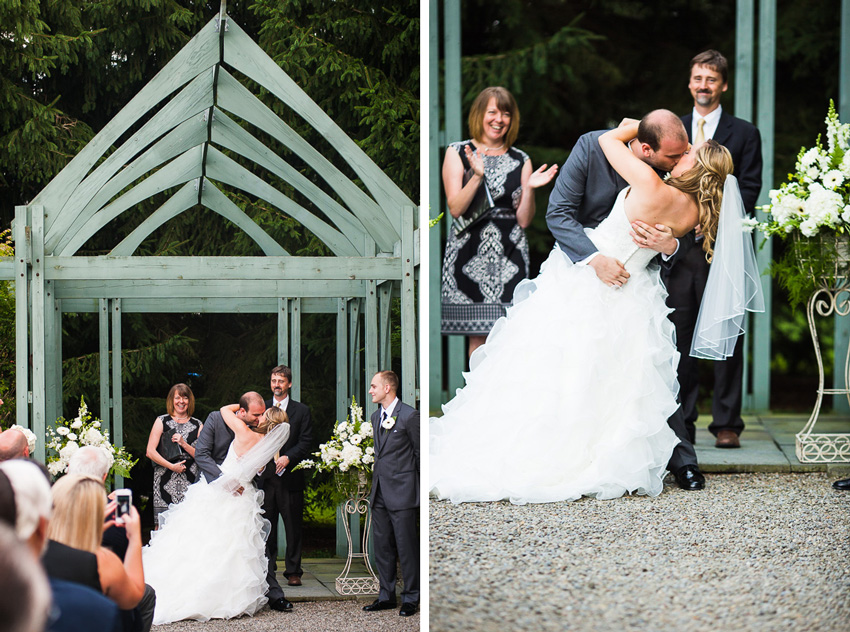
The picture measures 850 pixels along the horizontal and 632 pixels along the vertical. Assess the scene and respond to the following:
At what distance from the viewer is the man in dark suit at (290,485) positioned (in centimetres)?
427

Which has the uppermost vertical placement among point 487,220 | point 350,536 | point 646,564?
point 487,220

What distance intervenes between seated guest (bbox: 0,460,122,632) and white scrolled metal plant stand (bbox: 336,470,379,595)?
1786mm

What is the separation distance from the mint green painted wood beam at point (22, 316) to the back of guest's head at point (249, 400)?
3.18 ft

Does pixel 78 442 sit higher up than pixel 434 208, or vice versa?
pixel 434 208

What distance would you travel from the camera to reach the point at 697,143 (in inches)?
162

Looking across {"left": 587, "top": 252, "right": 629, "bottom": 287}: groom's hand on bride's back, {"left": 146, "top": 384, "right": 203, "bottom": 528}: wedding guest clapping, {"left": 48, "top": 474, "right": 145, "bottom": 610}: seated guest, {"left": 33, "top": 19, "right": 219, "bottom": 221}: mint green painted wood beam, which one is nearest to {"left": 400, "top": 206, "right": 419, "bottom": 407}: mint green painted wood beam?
{"left": 587, "top": 252, "right": 629, "bottom": 287}: groom's hand on bride's back

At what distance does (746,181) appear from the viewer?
424 cm

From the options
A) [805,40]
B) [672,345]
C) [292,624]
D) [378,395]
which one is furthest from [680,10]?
[292,624]

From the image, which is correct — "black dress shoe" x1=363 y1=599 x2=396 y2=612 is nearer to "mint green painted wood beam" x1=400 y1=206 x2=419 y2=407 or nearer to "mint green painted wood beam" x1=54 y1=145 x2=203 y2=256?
"mint green painted wood beam" x1=400 y1=206 x2=419 y2=407

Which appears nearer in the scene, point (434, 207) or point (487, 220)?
point (487, 220)

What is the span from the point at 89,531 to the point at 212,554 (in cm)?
135

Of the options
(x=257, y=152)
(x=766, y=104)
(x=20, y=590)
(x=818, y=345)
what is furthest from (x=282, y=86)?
(x=766, y=104)

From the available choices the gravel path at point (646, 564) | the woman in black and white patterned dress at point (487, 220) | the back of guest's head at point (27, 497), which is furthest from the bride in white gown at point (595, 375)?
the back of guest's head at point (27, 497)

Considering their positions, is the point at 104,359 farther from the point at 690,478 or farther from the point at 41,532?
the point at 690,478
